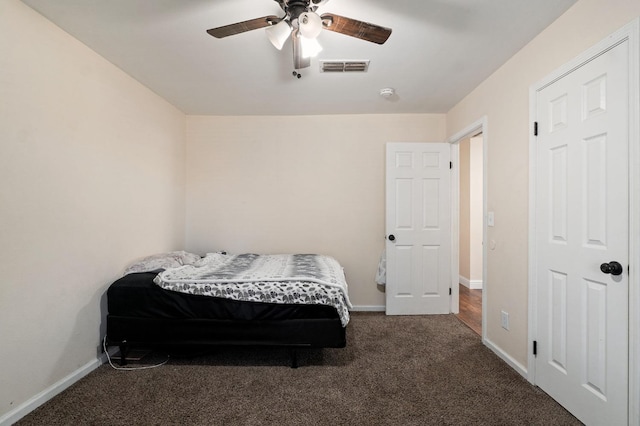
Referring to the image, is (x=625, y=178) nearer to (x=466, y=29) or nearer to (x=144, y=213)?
(x=466, y=29)

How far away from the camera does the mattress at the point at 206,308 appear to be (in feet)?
7.14

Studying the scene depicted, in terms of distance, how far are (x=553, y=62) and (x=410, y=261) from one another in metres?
2.26

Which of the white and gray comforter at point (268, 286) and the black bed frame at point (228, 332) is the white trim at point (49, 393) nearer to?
the black bed frame at point (228, 332)

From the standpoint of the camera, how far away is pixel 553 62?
1.84 meters

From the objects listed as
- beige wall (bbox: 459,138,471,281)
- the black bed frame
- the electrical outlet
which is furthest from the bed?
beige wall (bbox: 459,138,471,281)

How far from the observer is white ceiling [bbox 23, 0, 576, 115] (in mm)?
1719

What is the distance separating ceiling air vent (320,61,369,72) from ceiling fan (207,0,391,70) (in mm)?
757

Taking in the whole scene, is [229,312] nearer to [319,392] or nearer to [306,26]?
[319,392]

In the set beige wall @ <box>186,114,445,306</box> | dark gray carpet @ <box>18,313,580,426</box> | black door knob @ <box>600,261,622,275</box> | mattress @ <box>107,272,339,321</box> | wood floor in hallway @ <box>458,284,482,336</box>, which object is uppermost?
beige wall @ <box>186,114,445,306</box>

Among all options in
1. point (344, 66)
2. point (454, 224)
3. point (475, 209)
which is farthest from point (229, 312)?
point (475, 209)

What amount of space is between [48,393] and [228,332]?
1.15 m

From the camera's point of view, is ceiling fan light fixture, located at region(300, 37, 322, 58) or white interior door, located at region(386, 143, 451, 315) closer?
ceiling fan light fixture, located at region(300, 37, 322, 58)

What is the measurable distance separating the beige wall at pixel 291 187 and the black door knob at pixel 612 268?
224cm

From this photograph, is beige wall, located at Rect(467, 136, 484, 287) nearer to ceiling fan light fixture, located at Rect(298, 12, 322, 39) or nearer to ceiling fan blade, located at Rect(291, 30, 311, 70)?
ceiling fan blade, located at Rect(291, 30, 311, 70)
